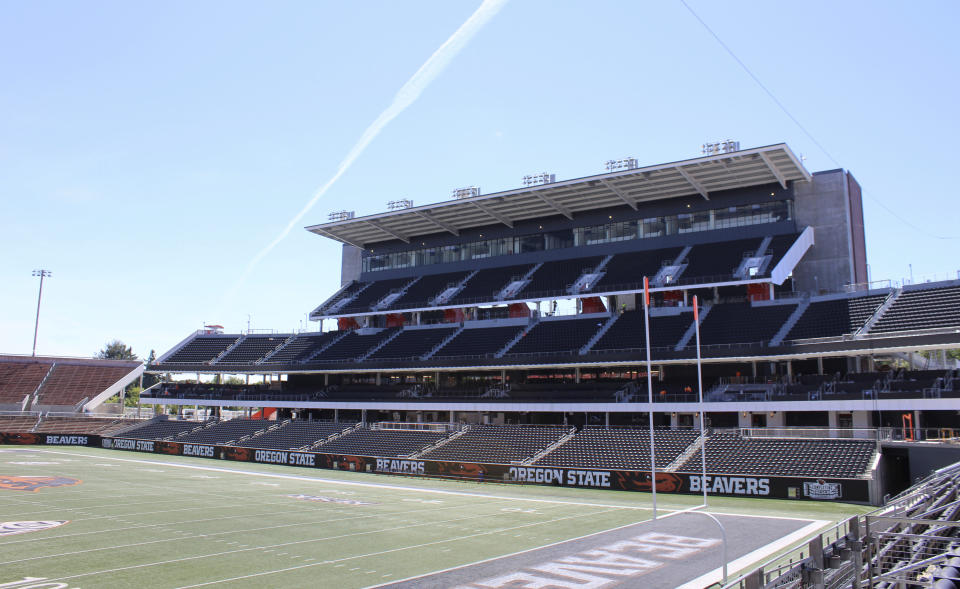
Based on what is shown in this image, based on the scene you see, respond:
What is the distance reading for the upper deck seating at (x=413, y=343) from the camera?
60.8m

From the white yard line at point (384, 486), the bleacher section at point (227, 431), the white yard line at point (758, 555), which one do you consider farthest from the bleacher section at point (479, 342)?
the white yard line at point (758, 555)

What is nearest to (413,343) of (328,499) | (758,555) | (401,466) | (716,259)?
(401,466)

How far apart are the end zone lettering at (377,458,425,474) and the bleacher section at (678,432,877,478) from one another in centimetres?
1703

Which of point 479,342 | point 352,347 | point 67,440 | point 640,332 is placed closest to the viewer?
point 640,332

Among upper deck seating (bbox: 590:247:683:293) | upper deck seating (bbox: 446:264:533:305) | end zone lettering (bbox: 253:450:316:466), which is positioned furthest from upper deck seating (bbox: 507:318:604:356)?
end zone lettering (bbox: 253:450:316:466)

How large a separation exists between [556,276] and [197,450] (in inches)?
1329

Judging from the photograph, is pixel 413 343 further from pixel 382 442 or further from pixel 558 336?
pixel 558 336

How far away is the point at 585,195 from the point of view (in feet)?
194

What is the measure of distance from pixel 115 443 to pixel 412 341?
29.0 meters

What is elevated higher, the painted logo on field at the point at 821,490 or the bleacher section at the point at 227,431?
the bleacher section at the point at 227,431

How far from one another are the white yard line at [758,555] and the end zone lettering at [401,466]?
2550cm

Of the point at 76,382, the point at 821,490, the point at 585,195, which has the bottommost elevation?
the point at 821,490

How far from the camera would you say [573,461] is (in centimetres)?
4078

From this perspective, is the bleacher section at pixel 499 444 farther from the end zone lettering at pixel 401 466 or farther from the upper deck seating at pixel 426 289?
the upper deck seating at pixel 426 289
